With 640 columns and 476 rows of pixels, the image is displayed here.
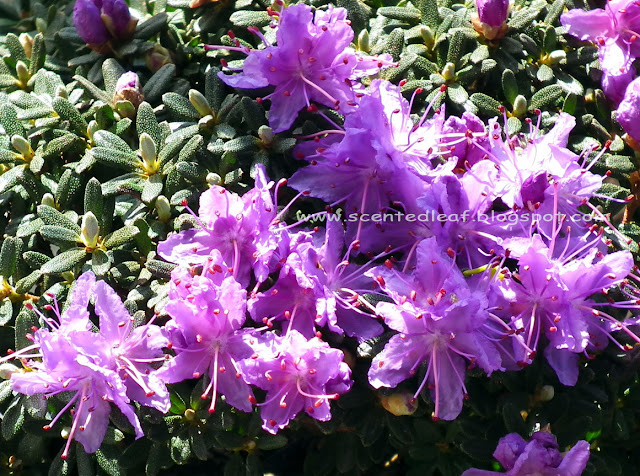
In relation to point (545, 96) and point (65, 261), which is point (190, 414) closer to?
point (65, 261)

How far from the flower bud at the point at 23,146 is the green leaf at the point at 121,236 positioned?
1.12 feet

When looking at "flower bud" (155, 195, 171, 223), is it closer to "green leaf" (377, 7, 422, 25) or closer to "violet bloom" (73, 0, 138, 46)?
"violet bloom" (73, 0, 138, 46)

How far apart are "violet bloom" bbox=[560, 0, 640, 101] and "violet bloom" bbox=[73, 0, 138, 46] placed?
1120 mm

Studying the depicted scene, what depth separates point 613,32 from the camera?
6.63 ft

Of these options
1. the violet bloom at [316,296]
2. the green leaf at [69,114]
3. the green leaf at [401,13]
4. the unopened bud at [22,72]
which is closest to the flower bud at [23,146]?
the green leaf at [69,114]

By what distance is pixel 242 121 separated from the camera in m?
1.93

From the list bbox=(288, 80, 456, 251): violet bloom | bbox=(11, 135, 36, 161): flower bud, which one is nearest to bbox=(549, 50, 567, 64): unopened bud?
bbox=(288, 80, 456, 251): violet bloom

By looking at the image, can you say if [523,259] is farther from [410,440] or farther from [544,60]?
[544,60]

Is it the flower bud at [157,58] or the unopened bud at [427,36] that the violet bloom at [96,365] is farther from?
the unopened bud at [427,36]

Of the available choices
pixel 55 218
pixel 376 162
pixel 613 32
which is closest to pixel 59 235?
pixel 55 218

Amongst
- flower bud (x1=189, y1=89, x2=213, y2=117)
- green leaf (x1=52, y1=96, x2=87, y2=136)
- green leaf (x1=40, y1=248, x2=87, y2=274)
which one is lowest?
green leaf (x1=40, y1=248, x2=87, y2=274)

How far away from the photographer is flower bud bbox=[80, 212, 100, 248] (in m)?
1.74

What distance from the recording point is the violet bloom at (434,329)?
5.03ft

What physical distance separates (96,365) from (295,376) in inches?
14.7
